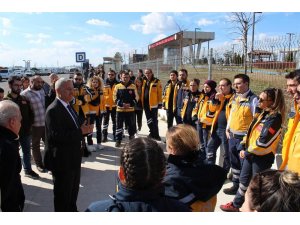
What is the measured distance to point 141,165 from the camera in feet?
5.02

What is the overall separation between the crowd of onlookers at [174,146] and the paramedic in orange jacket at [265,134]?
0.04ft

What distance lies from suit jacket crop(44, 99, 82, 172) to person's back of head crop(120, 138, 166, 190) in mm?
1928

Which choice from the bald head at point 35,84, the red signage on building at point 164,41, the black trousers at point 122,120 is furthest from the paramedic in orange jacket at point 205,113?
the red signage on building at point 164,41

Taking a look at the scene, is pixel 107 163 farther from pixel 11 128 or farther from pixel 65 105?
pixel 11 128

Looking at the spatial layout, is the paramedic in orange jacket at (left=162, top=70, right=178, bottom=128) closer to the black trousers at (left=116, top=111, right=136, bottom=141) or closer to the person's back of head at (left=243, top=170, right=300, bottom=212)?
the black trousers at (left=116, top=111, right=136, bottom=141)

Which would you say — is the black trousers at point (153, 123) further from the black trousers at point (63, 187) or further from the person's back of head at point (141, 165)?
the person's back of head at point (141, 165)

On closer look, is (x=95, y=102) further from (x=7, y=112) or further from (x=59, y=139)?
(x=7, y=112)

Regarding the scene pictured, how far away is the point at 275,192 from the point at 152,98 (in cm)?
677

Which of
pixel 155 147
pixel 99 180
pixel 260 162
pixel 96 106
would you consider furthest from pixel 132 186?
pixel 96 106

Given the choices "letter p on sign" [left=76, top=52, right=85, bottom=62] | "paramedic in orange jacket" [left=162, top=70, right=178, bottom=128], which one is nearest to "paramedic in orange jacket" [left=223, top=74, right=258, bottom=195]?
"paramedic in orange jacket" [left=162, top=70, right=178, bottom=128]

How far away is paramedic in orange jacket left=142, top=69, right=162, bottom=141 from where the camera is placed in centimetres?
799

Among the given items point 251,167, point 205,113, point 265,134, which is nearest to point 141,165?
point 265,134

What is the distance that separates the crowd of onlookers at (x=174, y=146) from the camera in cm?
150

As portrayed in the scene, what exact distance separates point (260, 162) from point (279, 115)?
0.61 m
